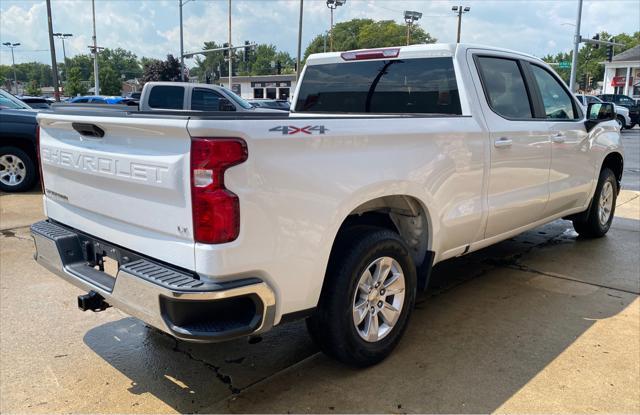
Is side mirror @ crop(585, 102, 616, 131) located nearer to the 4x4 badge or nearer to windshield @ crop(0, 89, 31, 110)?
the 4x4 badge

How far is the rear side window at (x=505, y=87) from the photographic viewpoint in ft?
13.6

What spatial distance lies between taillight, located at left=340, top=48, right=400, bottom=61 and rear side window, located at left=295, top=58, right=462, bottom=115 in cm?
5

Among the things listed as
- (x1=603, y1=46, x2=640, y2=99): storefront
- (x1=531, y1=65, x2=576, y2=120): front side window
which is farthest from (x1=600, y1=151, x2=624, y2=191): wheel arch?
(x1=603, y1=46, x2=640, y2=99): storefront

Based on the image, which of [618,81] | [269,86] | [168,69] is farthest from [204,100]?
[269,86]

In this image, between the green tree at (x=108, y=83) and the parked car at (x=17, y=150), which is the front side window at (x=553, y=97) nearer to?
the parked car at (x=17, y=150)

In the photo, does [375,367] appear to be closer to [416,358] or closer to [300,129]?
[416,358]

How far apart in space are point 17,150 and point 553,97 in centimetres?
788

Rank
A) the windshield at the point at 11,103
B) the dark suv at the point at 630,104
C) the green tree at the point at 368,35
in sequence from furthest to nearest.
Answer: the green tree at the point at 368,35 → the dark suv at the point at 630,104 → the windshield at the point at 11,103

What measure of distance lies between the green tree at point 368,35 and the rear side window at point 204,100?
93.2 meters

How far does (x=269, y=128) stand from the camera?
8.08ft

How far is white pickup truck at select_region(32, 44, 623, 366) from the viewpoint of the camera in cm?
241

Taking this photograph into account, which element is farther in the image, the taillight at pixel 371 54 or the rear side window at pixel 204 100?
the rear side window at pixel 204 100

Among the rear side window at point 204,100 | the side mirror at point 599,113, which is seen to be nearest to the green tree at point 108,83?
the rear side window at point 204,100

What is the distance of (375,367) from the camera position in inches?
129
